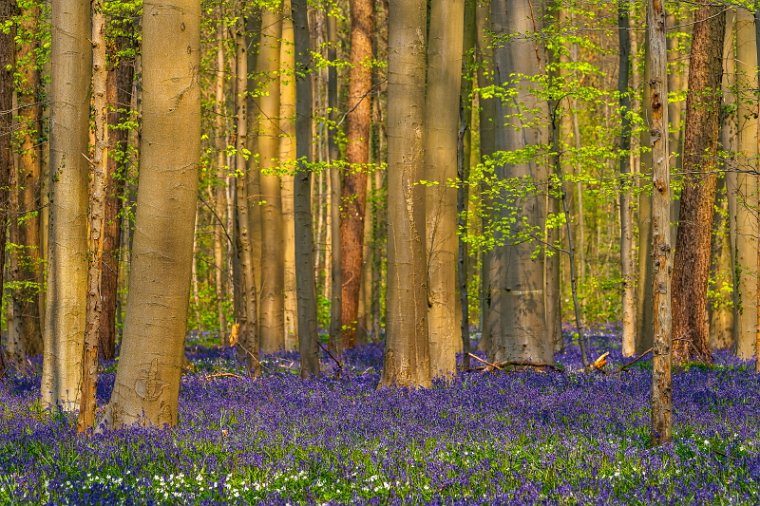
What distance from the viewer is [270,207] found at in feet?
66.1

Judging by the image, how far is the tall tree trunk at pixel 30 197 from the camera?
1850cm

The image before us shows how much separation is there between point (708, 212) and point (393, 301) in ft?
22.1

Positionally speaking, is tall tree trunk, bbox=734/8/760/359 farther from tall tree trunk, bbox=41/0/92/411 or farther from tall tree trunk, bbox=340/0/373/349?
tall tree trunk, bbox=41/0/92/411

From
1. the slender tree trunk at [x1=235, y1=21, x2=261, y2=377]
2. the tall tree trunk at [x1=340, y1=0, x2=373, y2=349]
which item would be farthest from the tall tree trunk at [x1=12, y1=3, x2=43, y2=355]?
the tall tree trunk at [x1=340, y1=0, x2=373, y2=349]

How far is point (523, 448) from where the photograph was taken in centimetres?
809

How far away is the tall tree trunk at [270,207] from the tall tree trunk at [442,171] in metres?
5.42

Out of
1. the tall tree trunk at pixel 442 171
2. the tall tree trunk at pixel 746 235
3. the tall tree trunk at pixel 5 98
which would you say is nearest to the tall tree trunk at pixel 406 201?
the tall tree trunk at pixel 442 171

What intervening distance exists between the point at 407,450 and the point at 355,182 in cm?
1617

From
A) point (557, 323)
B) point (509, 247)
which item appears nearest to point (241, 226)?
point (509, 247)

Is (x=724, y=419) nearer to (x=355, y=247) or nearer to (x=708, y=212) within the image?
(x=708, y=212)

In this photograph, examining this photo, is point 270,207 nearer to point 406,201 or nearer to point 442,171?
point 442,171

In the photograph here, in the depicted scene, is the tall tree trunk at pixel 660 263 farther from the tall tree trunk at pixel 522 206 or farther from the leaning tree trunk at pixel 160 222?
the tall tree trunk at pixel 522 206

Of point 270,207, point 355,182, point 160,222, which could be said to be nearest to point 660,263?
point 160,222

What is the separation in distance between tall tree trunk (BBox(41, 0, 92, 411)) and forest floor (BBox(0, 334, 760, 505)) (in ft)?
2.27
